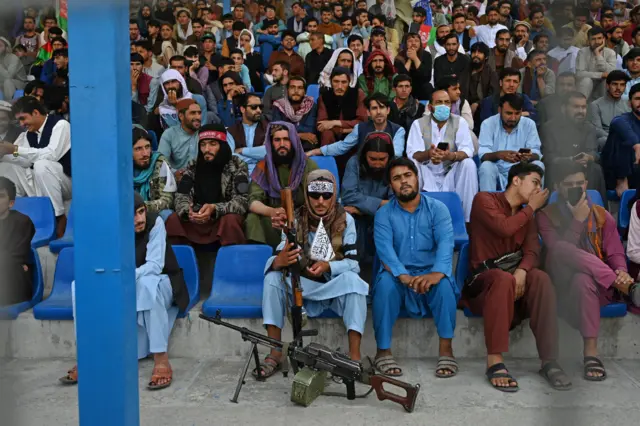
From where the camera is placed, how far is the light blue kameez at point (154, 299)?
4074mm

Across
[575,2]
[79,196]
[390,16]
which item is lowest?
[79,196]

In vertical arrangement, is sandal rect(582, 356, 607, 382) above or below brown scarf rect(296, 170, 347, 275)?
below

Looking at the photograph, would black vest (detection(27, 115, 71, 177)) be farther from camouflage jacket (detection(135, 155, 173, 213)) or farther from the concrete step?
the concrete step

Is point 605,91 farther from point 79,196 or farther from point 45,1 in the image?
point 45,1

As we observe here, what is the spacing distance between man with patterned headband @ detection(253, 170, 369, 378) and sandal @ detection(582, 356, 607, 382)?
1.17 m

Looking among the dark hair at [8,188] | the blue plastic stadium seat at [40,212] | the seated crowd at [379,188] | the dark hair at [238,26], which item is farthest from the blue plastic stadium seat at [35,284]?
the dark hair at [238,26]

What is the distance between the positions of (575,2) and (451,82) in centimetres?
526

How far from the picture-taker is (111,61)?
2.14 m

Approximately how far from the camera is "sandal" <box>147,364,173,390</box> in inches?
155

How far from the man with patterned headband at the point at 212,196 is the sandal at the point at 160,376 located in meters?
0.99

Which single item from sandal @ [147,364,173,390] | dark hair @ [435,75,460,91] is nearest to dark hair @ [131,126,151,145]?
sandal @ [147,364,173,390]

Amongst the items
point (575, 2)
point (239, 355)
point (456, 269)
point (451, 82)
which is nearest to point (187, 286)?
point (239, 355)

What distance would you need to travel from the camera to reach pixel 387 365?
4086mm

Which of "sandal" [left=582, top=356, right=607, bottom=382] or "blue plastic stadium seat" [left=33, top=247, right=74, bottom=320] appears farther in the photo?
"blue plastic stadium seat" [left=33, top=247, right=74, bottom=320]
